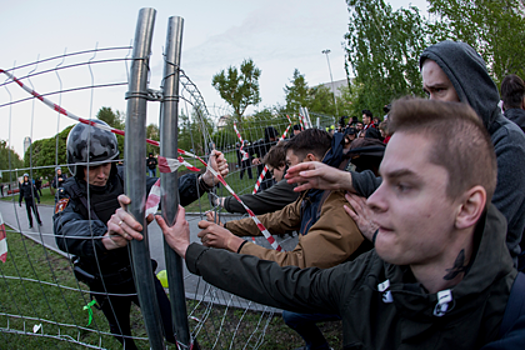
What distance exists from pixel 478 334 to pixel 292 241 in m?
3.86

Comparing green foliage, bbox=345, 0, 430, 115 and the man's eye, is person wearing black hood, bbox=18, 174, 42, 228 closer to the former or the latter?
the man's eye

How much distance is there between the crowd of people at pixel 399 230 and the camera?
998mm

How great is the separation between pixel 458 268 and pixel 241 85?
40732 mm

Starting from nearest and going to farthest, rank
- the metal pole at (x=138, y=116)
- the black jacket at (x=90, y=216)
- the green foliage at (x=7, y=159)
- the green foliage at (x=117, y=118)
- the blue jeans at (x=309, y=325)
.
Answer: the metal pole at (x=138, y=116) < the green foliage at (x=7, y=159) < the black jacket at (x=90, y=216) < the green foliage at (x=117, y=118) < the blue jeans at (x=309, y=325)

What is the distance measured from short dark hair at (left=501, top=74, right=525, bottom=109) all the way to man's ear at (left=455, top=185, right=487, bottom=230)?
114 inches

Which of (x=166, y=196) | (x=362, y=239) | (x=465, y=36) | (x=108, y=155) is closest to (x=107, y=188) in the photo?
(x=108, y=155)

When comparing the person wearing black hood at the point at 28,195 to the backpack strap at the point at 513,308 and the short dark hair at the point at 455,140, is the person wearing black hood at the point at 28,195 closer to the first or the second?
the short dark hair at the point at 455,140

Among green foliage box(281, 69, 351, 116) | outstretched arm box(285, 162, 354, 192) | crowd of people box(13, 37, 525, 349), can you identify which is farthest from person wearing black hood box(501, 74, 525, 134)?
green foliage box(281, 69, 351, 116)

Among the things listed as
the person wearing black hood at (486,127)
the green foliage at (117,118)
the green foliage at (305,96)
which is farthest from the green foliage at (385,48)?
the green foliage at (305,96)

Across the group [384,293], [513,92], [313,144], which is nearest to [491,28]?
[513,92]

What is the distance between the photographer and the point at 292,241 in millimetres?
4828

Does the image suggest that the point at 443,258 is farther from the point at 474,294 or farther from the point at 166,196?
the point at 166,196

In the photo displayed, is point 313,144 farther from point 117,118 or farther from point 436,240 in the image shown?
point 117,118

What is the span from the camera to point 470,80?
1.70 metres
